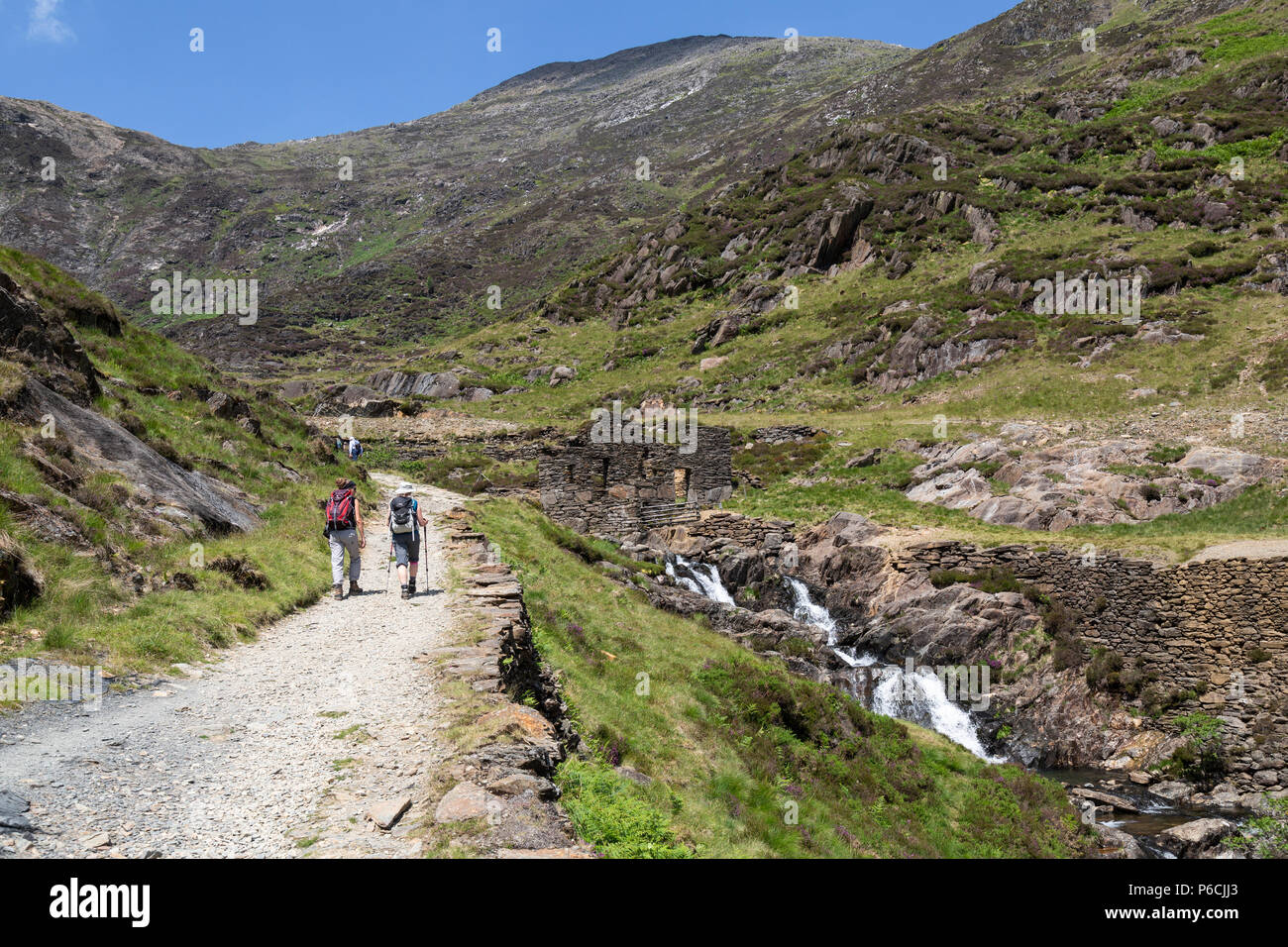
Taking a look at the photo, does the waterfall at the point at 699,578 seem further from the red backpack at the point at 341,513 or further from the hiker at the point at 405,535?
the red backpack at the point at 341,513

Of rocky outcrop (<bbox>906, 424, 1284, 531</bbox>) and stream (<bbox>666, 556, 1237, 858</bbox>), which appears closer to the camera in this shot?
stream (<bbox>666, 556, 1237, 858</bbox>)

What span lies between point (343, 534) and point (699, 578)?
14.5 meters

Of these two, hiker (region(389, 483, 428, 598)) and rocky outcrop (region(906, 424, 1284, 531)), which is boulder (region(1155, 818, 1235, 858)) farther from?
hiker (region(389, 483, 428, 598))

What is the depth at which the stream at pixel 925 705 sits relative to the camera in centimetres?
1486

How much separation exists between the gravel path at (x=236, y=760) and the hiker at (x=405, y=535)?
3793 mm

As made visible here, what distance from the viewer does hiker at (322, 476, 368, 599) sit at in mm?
12555

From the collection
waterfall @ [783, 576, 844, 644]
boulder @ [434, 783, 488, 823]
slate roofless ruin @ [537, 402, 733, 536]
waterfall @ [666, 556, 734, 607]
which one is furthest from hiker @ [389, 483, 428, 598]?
slate roofless ruin @ [537, 402, 733, 536]

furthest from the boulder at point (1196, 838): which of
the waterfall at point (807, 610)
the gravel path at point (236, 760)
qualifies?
the gravel path at point (236, 760)

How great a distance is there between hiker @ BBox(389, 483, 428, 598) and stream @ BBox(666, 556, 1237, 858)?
12.1 meters

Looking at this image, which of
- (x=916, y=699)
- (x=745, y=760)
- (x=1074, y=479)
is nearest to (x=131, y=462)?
(x=745, y=760)

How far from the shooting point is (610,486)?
28.0 m

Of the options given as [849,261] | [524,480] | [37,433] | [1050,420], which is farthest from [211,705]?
[849,261]

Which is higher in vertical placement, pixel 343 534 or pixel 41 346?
pixel 41 346

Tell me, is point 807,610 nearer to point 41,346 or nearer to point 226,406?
point 226,406
